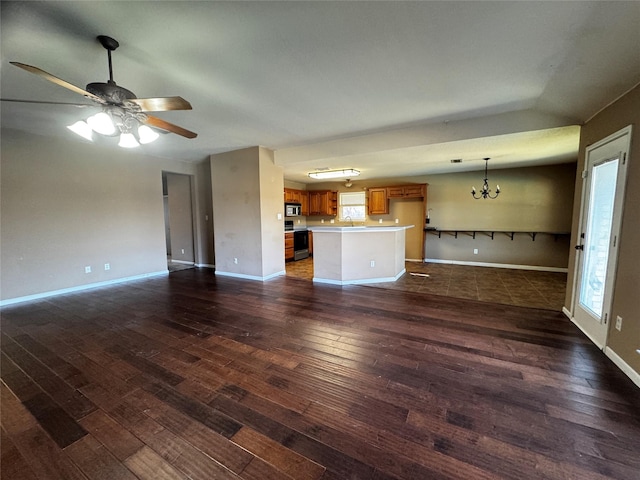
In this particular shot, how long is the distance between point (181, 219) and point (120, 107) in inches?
199

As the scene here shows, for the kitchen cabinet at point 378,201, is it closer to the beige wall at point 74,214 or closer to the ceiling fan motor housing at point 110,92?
the beige wall at point 74,214

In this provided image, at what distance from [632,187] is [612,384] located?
159cm

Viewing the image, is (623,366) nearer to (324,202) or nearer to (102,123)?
(102,123)

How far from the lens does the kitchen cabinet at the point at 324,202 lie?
810 centimetres

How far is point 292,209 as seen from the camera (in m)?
7.27

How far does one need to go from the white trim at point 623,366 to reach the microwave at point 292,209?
20.0 ft

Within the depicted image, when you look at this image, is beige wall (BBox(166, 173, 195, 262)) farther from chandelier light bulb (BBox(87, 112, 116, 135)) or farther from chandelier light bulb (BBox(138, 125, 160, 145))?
chandelier light bulb (BBox(87, 112, 116, 135))

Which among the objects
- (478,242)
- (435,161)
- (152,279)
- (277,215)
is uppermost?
(435,161)

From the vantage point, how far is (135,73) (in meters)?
2.32

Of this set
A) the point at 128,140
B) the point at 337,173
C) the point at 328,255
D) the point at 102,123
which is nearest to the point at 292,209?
the point at 337,173

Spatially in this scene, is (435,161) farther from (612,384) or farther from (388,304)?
(612,384)

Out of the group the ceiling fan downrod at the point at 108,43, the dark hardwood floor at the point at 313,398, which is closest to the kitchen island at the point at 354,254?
the dark hardwood floor at the point at 313,398

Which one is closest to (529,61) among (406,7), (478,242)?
(406,7)

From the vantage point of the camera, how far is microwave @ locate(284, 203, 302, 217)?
704 cm
